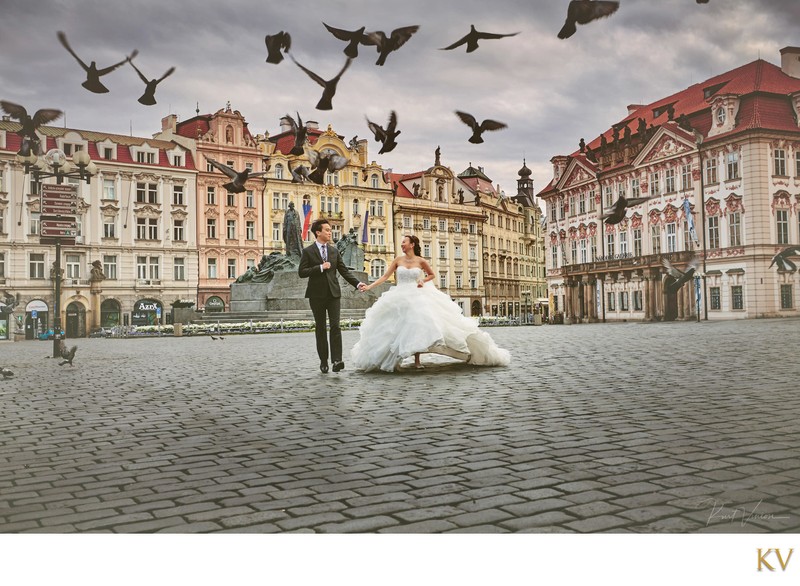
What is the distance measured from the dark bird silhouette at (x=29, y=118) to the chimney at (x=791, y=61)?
4895mm

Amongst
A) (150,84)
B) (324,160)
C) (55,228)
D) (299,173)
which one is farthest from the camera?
(299,173)

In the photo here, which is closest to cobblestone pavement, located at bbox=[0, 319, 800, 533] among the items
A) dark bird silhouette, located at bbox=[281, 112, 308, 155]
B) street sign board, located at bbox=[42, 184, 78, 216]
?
street sign board, located at bbox=[42, 184, 78, 216]

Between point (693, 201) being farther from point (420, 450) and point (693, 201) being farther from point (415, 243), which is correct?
point (420, 450)

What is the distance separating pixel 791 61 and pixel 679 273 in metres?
2.66

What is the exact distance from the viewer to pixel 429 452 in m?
3.33

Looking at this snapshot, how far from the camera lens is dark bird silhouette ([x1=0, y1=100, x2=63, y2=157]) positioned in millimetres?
5355

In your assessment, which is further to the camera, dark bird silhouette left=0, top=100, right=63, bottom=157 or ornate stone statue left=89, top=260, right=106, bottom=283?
ornate stone statue left=89, top=260, right=106, bottom=283

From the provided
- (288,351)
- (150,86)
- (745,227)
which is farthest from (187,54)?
(288,351)

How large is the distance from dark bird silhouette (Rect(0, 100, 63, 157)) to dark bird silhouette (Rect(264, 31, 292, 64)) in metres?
1.58

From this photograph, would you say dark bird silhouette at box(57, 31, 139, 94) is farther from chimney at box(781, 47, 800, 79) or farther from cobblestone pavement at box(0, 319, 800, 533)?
chimney at box(781, 47, 800, 79)

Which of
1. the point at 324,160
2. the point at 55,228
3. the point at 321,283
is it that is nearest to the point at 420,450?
the point at 321,283

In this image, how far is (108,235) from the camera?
9062 mm
